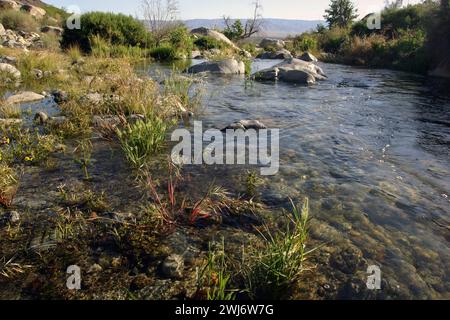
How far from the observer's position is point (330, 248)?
3297 millimetres

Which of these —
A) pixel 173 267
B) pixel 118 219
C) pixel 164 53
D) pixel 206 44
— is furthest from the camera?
pixel 206 44

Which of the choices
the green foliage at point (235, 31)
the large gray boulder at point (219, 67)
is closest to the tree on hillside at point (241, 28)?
the green foliage at point (235, 31)

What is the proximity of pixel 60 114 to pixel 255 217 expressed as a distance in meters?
5.15

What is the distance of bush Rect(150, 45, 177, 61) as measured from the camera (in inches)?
756

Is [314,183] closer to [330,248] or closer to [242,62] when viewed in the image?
[330,248]

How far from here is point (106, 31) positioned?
1892 cm

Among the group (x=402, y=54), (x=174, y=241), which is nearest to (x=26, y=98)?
(x=174, y=241)

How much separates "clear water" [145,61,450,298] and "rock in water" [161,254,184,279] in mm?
1268

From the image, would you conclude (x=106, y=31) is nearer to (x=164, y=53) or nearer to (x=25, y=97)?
(x=164, y=53)

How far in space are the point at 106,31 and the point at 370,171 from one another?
17664 millimetres

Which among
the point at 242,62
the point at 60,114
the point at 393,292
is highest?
the point at 242,62

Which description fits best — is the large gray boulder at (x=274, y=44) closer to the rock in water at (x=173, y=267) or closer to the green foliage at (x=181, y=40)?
the green foliage at (x=181, y=40)

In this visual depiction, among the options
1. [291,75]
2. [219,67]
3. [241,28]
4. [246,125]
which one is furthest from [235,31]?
[246,125]
